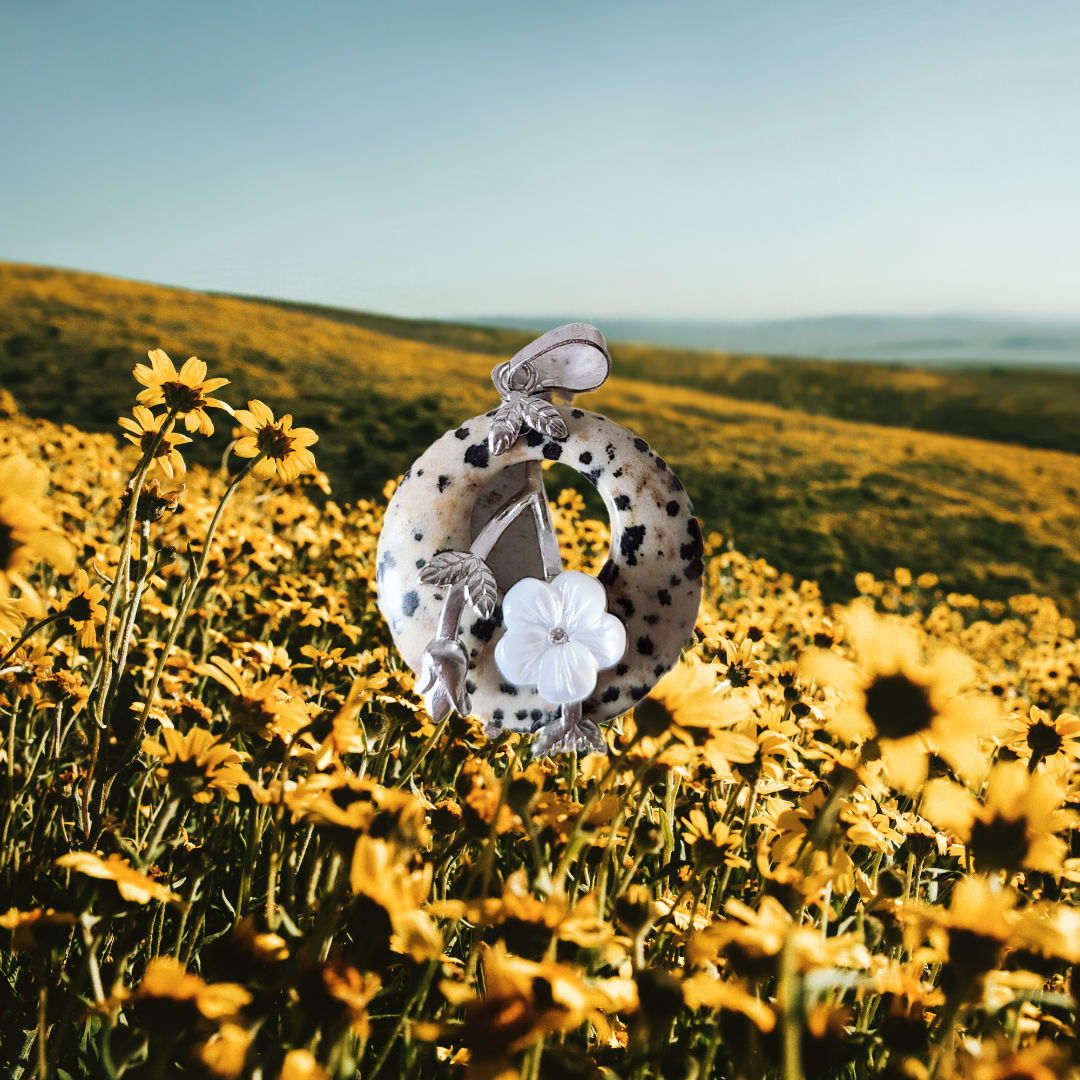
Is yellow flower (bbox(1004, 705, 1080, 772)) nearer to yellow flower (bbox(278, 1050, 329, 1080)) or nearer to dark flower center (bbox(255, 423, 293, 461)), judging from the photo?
yellow flower (bbox(278, 1050, 329, 1080))

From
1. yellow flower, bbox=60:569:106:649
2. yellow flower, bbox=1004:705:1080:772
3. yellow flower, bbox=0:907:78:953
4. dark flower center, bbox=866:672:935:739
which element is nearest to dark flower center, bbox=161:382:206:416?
yellow flower, bbox=60:569:106:649

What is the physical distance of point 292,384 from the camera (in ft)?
33.2

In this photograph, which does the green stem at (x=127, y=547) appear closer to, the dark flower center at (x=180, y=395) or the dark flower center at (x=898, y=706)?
the dark flower center at (x=180, y=395)

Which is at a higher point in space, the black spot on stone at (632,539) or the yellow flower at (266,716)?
the black spot on stone at (632,539)

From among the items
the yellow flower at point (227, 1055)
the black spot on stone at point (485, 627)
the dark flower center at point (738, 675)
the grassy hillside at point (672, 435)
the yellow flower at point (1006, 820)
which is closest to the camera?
the yellow flower at point (227, 1055)

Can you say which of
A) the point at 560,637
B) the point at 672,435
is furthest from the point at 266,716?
the point at 672,435

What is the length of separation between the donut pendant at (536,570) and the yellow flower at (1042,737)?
1.66 feet

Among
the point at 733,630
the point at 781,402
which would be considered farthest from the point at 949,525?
the point at 733,630

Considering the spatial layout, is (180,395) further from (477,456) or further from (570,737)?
(570,737)

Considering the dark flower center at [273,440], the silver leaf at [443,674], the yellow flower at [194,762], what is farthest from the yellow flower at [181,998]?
the dark flower center at [273,440]

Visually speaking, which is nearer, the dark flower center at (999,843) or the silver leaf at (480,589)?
the dark flower center at (999,843)

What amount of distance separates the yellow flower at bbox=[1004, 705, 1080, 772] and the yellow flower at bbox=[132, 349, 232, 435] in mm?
1095

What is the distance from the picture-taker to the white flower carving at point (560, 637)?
0.78 m

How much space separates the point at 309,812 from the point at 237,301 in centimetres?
1640
